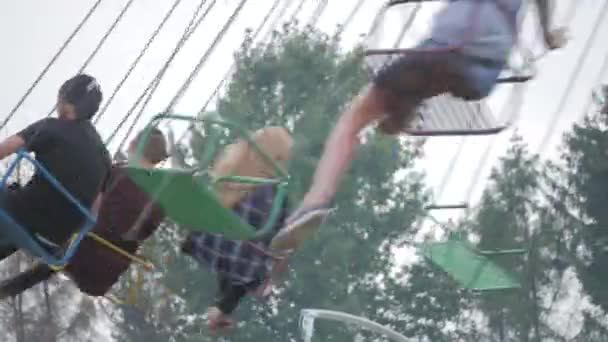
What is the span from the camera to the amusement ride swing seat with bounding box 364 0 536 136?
5.63 metres

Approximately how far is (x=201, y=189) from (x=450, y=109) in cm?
134

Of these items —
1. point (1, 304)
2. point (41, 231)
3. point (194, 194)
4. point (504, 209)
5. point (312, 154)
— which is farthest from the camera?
point (504, 209)

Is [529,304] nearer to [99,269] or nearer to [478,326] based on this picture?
[478,326]

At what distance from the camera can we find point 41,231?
23.2ft

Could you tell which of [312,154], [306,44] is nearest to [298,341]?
[312,154]

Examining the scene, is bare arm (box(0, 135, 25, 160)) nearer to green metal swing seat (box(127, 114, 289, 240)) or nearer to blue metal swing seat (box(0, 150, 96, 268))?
blue metal swing seat (box(0, 150, 96, 268))

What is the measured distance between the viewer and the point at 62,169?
7.07 meters

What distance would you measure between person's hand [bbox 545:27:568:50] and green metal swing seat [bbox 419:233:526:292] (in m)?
6.55

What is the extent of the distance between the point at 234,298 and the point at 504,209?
3118 centimetres

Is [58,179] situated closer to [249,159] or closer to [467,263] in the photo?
[249,159]

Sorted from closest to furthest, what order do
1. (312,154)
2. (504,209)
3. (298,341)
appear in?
(312,154) → (298,341) → (504,209)

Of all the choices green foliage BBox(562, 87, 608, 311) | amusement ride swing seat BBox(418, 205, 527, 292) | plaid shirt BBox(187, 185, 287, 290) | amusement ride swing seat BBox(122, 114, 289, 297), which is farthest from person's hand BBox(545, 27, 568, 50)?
green foliage BBox(562, 87, 608, 311)

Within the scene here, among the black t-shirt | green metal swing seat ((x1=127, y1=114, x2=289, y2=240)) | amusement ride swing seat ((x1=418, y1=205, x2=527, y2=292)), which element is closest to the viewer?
green metal swing seat ((x1=127, y1=114, x2=289, y2=240))

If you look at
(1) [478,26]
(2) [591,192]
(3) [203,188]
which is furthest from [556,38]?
(2) [591,192]
